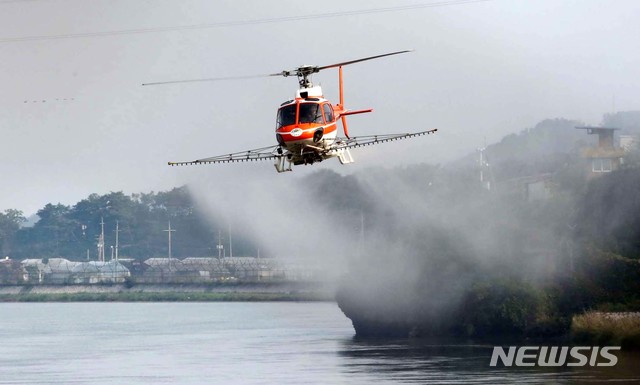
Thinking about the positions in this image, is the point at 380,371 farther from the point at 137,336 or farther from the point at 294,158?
the point at 137,336

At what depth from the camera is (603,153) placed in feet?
396

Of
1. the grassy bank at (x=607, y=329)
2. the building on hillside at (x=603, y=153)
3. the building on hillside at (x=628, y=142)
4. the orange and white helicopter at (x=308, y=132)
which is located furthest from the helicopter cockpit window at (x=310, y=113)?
the building on hillside at (x=628, y=142)

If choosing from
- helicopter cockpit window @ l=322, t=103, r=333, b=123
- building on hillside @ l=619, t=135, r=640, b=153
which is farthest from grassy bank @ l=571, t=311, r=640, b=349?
building on hillside @ l=619, t=135, r=640, b=153

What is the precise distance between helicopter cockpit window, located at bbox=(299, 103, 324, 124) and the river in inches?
763

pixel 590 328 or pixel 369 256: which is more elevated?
pixel 369 256

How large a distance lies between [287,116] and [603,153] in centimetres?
6404

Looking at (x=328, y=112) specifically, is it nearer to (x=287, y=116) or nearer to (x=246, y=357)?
(x=287, y=116)

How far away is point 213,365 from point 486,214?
2813 cm

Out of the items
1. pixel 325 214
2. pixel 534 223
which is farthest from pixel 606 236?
pixel 325 214

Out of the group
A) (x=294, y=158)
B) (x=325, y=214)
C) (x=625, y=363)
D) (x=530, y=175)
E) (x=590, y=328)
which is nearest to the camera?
(x=294, y=158)

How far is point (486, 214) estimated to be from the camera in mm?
105812

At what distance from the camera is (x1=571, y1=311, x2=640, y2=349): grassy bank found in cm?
8500

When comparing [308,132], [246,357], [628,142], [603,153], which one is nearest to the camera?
[308,132]

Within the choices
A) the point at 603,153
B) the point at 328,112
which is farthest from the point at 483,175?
the point at 328,112
